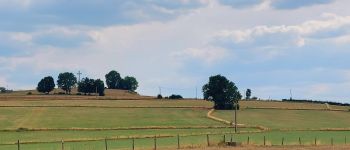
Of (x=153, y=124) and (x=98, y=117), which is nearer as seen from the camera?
(x=153, y=124)

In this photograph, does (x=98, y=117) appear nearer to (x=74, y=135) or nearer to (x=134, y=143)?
(x=74, y=135)

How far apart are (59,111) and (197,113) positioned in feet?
90.5

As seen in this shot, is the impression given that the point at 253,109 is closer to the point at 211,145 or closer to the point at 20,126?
the point at 20,126

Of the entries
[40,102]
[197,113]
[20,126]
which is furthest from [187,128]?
[40,102]

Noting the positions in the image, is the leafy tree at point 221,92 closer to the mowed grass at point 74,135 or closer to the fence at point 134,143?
the mowed grass at point 74,135

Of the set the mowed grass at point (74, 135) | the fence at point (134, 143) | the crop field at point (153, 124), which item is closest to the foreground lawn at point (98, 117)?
the crop field at point (153, 124)

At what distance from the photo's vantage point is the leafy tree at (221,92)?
155750mm

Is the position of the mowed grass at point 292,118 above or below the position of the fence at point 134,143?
above

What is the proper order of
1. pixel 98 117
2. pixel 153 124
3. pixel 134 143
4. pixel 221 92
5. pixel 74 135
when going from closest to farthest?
pixel 134 143, pixel 74 135, pixel 153 124, pixel 98 117, pixel 221 92

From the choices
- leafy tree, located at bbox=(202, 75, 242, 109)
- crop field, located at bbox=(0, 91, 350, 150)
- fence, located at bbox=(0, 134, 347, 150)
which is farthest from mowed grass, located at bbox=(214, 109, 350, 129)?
fence, located at bbox=(0, 134, 347, 150)

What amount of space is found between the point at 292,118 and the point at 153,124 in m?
35.8

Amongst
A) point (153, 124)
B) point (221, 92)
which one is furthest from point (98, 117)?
point (221, 92)

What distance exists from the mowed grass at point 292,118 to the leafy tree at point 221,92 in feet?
25.1

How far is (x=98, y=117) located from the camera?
121312 mm
